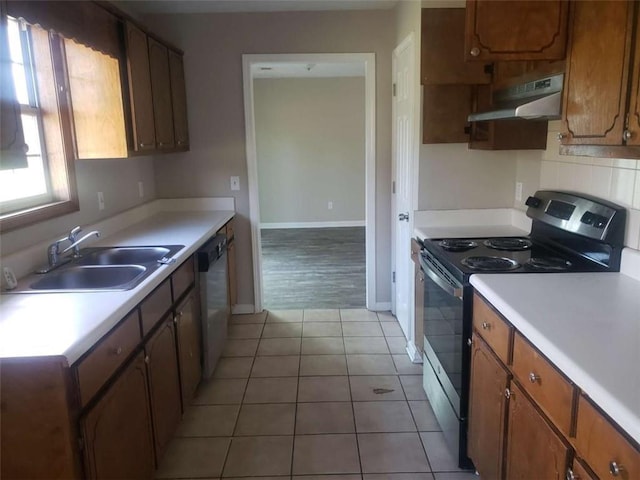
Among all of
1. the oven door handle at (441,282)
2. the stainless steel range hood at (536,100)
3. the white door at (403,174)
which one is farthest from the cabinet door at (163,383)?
the stainless steel range hood at (536,100)

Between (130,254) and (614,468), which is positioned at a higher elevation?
(130,254)

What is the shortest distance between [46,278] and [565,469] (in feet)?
6.72

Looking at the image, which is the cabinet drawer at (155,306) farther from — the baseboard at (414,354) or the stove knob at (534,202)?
the stove knob at (534,202)

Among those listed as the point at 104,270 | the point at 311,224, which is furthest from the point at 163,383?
the point at 311,224

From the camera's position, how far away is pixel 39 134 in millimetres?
2461

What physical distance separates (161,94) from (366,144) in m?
1.57

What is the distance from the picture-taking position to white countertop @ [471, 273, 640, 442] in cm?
108

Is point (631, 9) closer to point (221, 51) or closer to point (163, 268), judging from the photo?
point (163, 268)

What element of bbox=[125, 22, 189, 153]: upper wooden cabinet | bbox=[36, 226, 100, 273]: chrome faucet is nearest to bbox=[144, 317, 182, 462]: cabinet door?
bbox=[36, 226, 100, 273]: chrome faucet

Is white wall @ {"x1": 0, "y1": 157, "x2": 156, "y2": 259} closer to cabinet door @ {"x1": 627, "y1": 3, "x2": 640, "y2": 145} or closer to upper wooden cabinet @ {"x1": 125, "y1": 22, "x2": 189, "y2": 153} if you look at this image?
upper wooden cabinet @ {"x1": 125, "y1": 22, "x2": 189, "y2": 153}

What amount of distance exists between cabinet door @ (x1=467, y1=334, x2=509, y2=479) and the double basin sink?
1.39 m

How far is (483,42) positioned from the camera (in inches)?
75.8

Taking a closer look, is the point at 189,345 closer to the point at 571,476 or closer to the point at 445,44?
the point at 571,476

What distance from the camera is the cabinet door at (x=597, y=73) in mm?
1471
